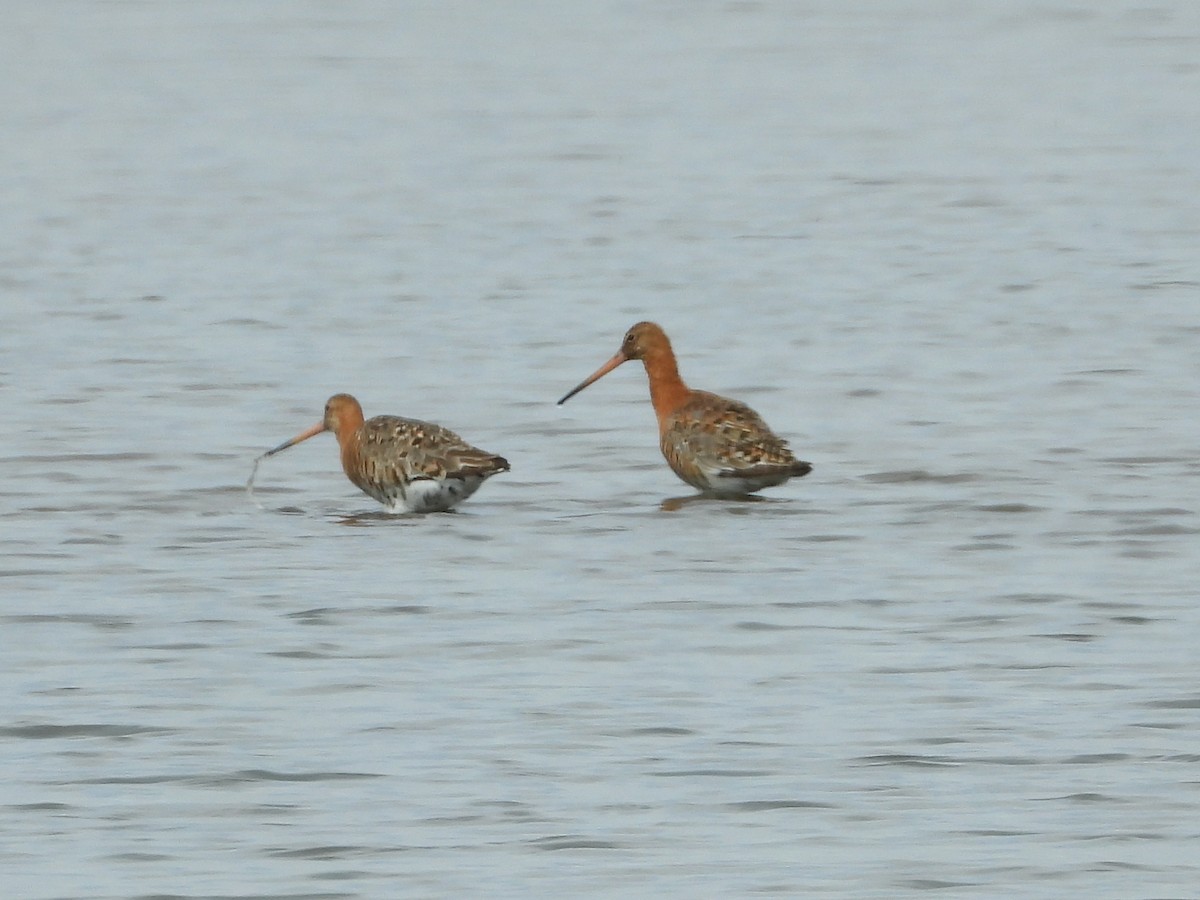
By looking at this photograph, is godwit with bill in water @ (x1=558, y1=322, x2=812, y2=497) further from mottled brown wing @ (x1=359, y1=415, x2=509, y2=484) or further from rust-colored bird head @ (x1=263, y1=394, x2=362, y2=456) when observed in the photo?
rust-colored bird head @ (x1=263, y1=394, x2=362, y2=456)

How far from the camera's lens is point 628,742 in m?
9.34

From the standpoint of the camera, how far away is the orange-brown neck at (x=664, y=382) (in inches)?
575

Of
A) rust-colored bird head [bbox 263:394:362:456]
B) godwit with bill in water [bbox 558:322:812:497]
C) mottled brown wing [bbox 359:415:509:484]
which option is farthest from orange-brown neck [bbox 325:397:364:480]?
godwit with bill in water [bbox 558:322:812:497]

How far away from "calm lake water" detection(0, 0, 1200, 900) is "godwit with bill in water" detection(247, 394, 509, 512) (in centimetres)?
15

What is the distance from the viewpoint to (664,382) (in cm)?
1491

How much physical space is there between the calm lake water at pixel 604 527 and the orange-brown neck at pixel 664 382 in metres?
0.39

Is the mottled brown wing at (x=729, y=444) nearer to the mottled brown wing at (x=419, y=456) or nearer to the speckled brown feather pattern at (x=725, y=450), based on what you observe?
the speckled brown feather pattern at (x=725, y=450)

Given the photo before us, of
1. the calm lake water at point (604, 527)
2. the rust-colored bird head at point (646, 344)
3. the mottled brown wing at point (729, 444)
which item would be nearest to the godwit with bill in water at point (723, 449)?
the mottled brown wing at point (729, 444)

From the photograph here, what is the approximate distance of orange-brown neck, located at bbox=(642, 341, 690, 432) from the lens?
14.6 meters

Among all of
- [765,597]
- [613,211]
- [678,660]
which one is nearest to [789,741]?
[678,660]

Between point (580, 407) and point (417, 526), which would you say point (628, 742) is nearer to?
point (417, 526)

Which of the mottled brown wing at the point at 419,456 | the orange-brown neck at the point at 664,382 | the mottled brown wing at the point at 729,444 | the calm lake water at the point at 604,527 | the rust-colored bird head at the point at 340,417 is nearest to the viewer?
the calm lake water at the point at 604,527

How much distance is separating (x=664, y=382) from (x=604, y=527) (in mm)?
1839

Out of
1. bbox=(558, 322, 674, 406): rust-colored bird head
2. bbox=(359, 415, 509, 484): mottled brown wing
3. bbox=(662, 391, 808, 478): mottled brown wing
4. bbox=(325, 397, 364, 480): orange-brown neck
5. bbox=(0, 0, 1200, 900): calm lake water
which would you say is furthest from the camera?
bbox=(558, 322, 674, 406): rust-colored bird head
